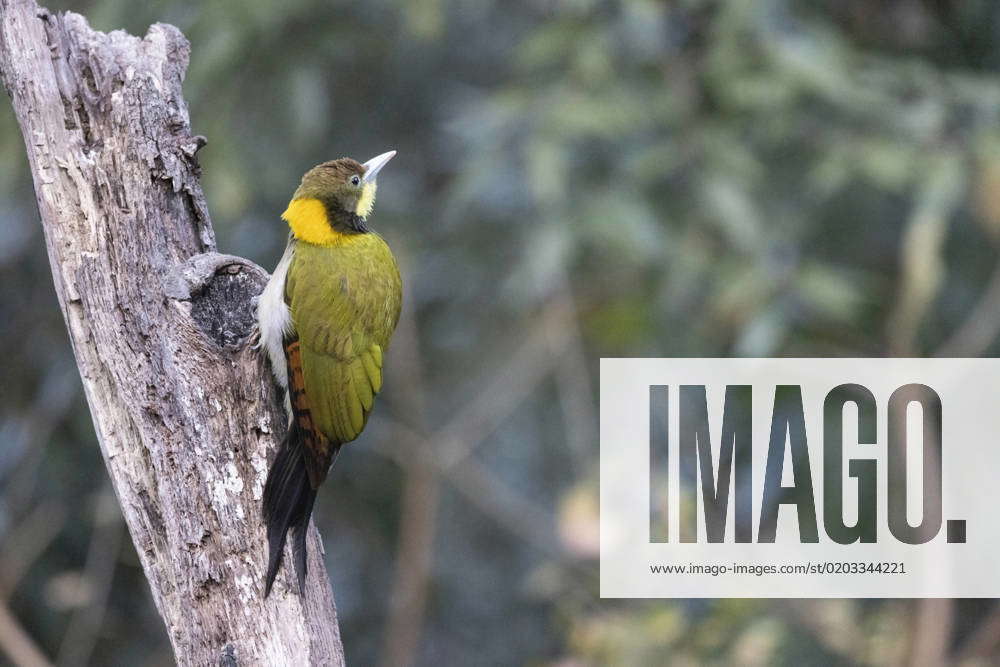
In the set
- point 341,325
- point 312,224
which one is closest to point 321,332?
point 341,325

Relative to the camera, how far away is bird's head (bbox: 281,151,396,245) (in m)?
2.82

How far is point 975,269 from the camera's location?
610cm

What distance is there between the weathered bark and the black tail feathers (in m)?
0.02

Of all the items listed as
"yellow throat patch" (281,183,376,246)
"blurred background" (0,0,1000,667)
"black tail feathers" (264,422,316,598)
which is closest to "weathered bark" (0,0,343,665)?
"black tail feathers" (264,422,316,598)

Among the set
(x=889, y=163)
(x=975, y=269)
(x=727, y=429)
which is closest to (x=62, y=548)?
(x=727, y=429)

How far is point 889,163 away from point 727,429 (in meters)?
1.22

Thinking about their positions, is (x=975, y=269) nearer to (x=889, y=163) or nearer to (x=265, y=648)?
(x=889, y=163)

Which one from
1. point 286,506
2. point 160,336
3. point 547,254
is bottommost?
point 286,506

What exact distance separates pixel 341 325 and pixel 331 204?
0.37 m

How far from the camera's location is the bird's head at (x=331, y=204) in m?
2.82

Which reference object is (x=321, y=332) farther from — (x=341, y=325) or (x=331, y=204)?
(x=331, y=204)

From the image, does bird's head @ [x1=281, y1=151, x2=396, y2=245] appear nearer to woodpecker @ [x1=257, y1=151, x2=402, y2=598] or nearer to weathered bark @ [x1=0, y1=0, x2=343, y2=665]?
woodpecker @ [x1=257, y1=151, x2=402, y2=598]

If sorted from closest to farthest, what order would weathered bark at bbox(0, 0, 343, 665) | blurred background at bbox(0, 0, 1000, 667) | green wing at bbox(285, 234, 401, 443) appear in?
weathered bark at bbox(0, 0, 343, 665), green wing at bbox(285, 234, 401, 443), blurred background at bbox(0, 0, 1000, 667)

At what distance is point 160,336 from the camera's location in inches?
93.1
